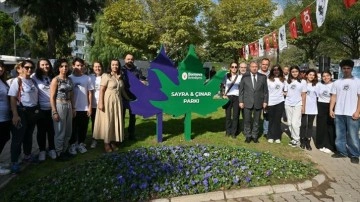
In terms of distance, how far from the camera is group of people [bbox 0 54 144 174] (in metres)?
5.28

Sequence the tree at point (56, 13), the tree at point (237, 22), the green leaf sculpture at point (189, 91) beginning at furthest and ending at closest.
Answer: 1. the tree at point (237, 22)
2. the tree at point (56, 13)
3. the green leaf sculpture at point (189, 91)

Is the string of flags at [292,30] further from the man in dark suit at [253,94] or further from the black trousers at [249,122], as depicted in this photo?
the black trousers at [249,122]

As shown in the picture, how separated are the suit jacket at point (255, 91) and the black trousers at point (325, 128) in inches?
44.1

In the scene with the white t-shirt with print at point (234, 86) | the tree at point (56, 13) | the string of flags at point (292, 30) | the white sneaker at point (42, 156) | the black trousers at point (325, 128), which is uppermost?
the tree at point (56, 13)

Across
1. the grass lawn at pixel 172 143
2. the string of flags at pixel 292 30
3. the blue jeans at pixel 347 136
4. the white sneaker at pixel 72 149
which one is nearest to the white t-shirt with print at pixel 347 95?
the blue jeans at pixel 347 136

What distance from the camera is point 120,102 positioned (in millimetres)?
6551

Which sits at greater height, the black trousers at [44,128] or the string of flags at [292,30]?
the string of flags at [292,30]

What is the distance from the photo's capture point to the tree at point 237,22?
3203cm

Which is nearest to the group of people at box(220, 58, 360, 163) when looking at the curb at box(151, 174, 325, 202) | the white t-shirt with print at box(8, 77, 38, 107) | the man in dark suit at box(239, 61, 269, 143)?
the man in dark suit at box(239, 61, 269, 143)

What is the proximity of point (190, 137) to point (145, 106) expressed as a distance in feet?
4.35

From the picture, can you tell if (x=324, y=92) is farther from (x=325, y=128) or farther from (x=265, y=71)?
(x=265, y=71)

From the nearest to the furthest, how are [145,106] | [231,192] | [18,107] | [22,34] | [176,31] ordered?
[231,192], [18,107], [145,106], [176,31], [22,34]

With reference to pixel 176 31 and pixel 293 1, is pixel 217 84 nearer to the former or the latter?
pixel 176 31

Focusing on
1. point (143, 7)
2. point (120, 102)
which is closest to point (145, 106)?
point (120, 102)
